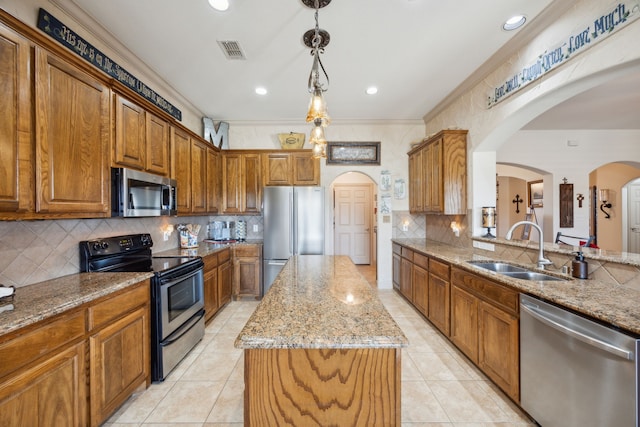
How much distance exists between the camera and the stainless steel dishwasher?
3.79 feet

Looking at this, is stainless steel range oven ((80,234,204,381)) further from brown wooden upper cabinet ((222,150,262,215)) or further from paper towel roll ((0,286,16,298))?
brown wooden upper cabinet ((222,150,262,215))

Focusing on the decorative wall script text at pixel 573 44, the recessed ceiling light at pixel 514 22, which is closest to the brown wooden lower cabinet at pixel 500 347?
the decorative wall script text at pixel 573 44

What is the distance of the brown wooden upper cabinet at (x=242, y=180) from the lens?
426 centimetres

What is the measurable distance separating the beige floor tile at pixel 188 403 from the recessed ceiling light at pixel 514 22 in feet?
12.7

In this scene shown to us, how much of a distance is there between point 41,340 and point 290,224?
2.97 metres

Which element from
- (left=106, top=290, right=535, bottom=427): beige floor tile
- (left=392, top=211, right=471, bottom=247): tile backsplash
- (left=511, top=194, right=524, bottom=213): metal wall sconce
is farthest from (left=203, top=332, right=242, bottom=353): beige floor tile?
(left=511, top=194, right=524, bottom=213): metal wall sconce

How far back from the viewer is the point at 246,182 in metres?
4.27

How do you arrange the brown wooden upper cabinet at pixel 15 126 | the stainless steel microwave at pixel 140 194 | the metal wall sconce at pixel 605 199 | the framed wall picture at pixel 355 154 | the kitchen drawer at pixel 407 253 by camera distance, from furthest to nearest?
the metal wall sconce at pixel 605 199, the framed wall picture at pixel 355 154, the kitchen drawer at pixel 407 253, the stainless steel microwave at pixel 140 194, the brown wooden upper cabinet at pixel 15 126

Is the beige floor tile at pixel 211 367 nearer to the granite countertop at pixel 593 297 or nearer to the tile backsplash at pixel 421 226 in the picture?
the granite countertop at pixel 593 297

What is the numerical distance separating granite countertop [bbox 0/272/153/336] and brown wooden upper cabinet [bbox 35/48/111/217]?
0.48 meters

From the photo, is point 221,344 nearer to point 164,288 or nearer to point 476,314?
point 164,288

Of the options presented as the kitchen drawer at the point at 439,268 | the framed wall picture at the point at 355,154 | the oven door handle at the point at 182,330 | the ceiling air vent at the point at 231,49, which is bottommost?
the oven door handle at the point at 182,330

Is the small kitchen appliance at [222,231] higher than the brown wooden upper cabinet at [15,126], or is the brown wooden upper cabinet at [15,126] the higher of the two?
the brown wooden upper cabinet at [15,126]

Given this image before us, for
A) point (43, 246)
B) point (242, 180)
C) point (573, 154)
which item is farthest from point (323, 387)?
point (573, 154)
